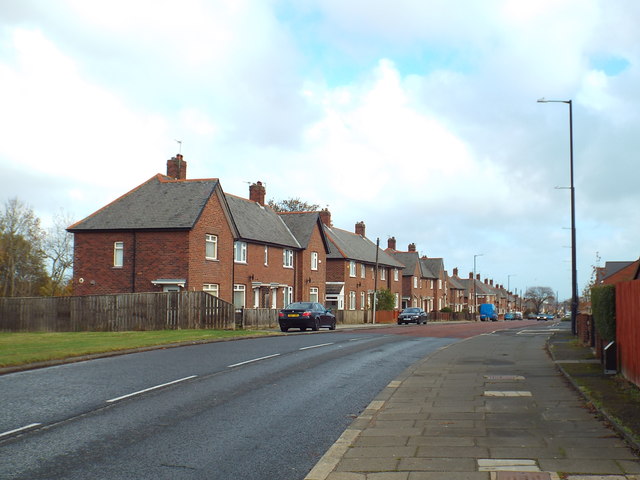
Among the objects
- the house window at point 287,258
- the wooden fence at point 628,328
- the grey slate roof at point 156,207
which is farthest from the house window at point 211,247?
the wooden fence at point 628,328

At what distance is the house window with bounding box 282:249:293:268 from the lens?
162 feet

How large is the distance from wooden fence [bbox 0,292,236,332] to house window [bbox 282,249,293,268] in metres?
16.1

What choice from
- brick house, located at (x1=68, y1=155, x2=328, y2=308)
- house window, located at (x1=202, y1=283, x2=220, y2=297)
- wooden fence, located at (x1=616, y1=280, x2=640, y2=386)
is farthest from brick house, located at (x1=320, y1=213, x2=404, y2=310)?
wooden fence, located at (x1=616, y1=280, x2=640, y2=386)

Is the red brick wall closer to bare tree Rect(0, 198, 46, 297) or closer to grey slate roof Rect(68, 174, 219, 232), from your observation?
grey slate roof Rect(68, 174, 219, 232)

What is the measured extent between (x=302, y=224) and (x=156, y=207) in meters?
17.4

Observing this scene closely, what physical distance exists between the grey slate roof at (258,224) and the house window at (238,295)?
10.4 ft

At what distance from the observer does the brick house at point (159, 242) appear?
3694cm

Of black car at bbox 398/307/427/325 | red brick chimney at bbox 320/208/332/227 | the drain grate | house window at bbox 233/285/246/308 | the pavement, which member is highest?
red brick chimney at bbox 320/208/332/227

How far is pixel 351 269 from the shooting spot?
63375mm

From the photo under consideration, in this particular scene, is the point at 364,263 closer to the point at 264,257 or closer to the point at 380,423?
the point at 264,257

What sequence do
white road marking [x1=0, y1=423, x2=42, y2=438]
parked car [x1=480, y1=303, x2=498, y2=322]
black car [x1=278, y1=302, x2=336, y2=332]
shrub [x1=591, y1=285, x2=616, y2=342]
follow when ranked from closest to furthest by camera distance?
white road marking [x1=0, y1=423, x2=42, y2=438], shrub [x1=591, y1=285, x2=616, y2=342], black car [x1=278, y1=302, x2=336, y2=332], parked car [x1=480, y1=303, x2=498, y2=322]

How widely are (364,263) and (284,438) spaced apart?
5946 cm

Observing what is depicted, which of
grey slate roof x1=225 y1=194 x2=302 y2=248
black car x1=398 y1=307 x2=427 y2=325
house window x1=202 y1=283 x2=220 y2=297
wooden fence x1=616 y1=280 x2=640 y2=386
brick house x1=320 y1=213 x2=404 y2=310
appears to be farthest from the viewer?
brick house x1=320 y1=213 x2=404 y2=310

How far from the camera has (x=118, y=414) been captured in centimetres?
936
